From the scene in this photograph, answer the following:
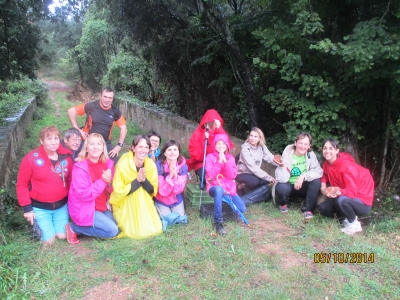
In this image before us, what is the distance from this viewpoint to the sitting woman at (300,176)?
420 centimetres

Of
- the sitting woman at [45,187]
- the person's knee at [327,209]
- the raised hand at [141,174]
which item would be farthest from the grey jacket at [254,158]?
the sitting woman at [45,187]

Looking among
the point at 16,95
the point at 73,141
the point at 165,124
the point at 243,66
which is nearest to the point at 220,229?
the point at 73,141

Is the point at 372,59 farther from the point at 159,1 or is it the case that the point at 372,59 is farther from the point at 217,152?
the point at 159,1

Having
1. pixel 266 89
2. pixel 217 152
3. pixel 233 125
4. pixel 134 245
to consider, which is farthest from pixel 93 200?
pixel 233 125

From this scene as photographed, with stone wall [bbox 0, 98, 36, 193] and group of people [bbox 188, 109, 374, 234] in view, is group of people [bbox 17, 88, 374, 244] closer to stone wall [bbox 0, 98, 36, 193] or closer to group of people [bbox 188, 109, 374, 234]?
group of people [bbox 188, 109, 374, 234]

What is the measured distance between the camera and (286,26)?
4.62 metres

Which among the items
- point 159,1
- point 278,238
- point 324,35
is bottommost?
point 278,238

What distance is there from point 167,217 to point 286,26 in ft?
10.2

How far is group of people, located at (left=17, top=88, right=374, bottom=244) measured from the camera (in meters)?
3.39

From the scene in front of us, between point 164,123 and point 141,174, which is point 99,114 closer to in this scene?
point 141,174

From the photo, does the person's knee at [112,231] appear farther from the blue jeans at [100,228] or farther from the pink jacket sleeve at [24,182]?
the pink jacket sleeve at [24,182]

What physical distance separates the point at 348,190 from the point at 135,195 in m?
2.43
